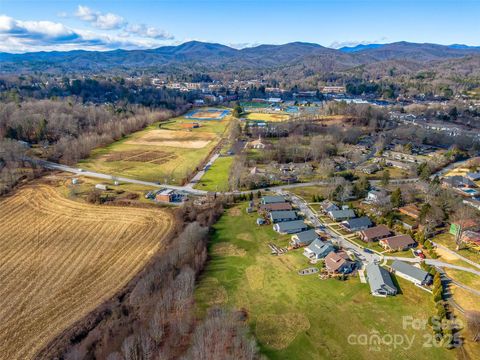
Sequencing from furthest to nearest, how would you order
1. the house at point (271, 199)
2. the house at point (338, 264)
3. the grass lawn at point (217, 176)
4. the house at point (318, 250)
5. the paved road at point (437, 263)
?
1. the grass lawn at point (217, 176)
2. the house at point (271, 199)
3. the house at point (318, 250)
4. the paved road at point (437, 263)
5. the house at point (338, 264)

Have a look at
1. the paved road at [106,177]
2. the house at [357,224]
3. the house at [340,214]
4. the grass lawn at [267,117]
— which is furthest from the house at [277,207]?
the grass lawn at [267,117]

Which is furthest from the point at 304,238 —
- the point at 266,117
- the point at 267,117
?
the point at 266,117

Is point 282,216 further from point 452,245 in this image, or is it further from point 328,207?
point 452,245

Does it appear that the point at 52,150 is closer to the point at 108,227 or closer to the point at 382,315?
the point at 108,227

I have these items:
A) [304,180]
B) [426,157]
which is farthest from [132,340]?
[426,157]

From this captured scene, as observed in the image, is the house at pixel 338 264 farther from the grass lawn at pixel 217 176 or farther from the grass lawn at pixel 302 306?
the grass lawn at pixel 217 176
